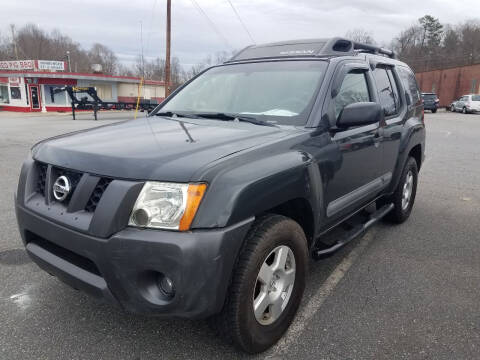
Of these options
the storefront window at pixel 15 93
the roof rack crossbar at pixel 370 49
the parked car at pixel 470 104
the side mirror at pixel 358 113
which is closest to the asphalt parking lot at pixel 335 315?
the side mirror at pixel 358 113

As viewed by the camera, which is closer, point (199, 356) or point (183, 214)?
point (183, 214)

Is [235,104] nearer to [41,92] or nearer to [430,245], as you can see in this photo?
[430,245]

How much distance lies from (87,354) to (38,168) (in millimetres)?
1190

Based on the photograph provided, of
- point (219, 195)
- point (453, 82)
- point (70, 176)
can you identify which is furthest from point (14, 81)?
point (453, 82)

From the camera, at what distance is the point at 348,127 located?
309 cm

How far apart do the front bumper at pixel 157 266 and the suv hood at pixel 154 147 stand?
0.31m

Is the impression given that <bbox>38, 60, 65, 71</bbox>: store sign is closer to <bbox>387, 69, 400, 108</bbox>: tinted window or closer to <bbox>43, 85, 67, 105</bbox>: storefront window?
<bbox>43, 85, 67, 105</bbox>: storefront window

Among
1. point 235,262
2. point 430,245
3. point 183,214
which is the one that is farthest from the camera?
point 430,245

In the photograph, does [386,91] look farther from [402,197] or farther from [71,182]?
[71,182]

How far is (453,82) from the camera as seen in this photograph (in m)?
44.8

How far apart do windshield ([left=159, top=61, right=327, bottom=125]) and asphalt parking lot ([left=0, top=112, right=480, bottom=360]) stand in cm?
144

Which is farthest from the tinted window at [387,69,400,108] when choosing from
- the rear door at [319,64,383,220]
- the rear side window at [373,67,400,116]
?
the rear door at [319,64,383,220]

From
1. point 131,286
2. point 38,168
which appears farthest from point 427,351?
point 38,168

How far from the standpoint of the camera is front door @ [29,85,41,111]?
34.5 meters
